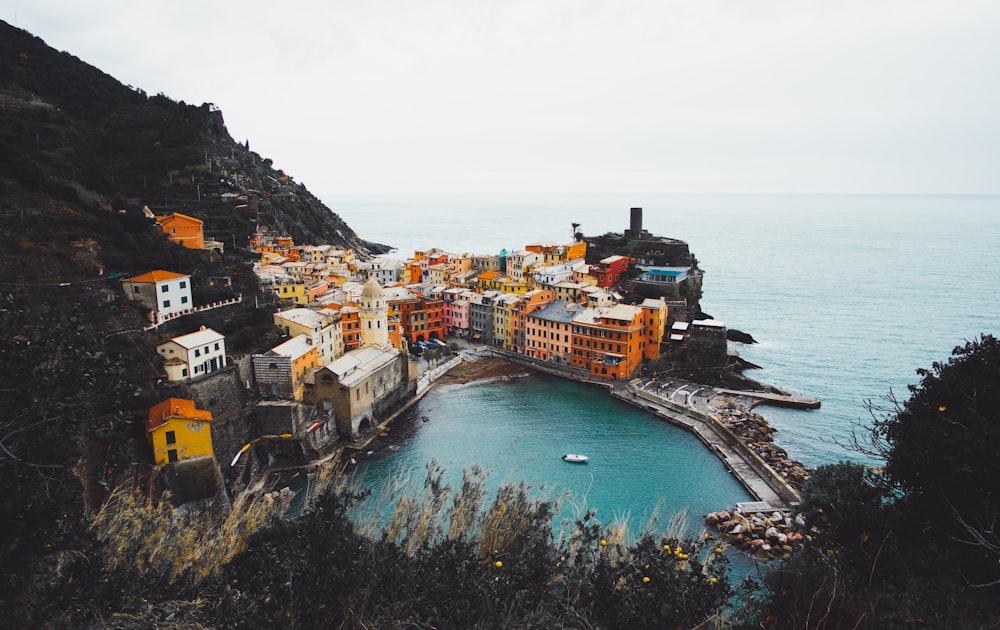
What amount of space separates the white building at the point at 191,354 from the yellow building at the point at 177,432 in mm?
1781

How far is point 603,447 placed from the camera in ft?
84.4

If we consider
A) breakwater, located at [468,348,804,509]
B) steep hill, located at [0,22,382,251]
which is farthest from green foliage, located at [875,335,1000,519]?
steep hill, located at [0,22,382,251]

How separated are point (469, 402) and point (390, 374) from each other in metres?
4.68

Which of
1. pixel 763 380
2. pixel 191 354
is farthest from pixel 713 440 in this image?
pixel 191 354

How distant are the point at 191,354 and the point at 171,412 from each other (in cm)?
315

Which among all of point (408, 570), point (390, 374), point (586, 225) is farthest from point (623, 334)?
point (586, 225)

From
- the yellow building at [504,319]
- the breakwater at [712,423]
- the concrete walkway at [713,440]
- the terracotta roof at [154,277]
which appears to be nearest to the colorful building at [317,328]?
the terracotta roof at [154,277]

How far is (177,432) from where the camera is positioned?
60.5ft

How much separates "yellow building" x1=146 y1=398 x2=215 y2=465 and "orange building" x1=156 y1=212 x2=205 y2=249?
52.6 feet

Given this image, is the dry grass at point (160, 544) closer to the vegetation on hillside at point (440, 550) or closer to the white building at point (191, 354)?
the vegetation on hillside at point (440, 550)

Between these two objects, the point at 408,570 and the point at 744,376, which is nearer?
the point at 408,570

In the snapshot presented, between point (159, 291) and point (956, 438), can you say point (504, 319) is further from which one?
point (956, 438)

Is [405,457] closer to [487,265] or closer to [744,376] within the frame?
[744,376]

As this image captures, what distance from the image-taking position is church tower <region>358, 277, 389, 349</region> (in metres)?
30.4
